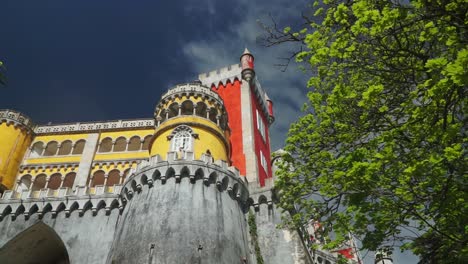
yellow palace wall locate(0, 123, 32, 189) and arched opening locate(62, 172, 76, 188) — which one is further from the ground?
yellow palace wall locate(0, 123, 32, 189)

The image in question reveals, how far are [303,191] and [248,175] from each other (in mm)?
13740

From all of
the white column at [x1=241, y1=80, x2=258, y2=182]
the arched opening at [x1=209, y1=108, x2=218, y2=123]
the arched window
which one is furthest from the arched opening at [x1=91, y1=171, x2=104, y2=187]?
the white column at [x1=241, y1=80, x2=258, y2=182]

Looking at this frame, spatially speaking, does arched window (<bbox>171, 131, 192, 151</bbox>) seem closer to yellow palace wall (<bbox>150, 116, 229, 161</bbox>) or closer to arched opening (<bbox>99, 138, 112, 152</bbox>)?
yellow palace wall (<bbox>150, 116, 229, 161</bbox>)

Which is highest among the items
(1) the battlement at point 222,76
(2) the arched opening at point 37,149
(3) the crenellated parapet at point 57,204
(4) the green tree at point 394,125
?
(1) the battlement at point 222,76

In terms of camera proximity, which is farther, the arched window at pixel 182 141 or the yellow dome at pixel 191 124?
the yellow dome at pixel 191 124

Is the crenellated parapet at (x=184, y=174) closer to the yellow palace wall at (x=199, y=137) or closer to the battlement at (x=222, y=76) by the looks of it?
the yellow palace wall at (x=199, y=137)

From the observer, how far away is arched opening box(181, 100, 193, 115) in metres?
25.6

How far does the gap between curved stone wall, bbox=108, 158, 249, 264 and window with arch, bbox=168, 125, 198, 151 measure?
2.51 meters

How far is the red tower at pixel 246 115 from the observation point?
2806 cm

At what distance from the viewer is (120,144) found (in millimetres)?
34656

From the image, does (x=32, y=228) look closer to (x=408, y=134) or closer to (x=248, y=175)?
(x=248, y=175)

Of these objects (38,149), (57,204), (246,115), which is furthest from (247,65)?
(38,149)

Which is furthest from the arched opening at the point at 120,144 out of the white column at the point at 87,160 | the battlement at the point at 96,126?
the white column at the point at 87,160

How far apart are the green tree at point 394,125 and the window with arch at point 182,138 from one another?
11073 millimetres
